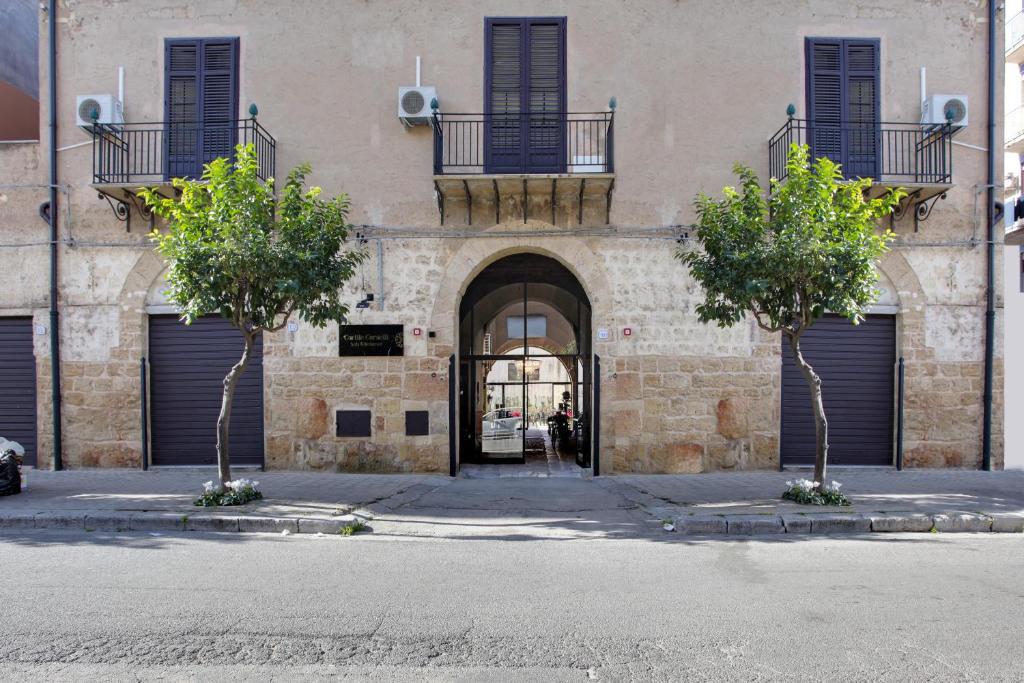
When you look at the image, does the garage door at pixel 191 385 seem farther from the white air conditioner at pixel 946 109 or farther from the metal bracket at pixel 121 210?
the white air conditioner at pixel 946 109

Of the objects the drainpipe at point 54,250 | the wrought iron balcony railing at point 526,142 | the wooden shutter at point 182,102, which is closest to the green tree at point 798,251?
the wrought iron balcony railing at point 526,142

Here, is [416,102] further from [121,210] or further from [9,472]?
[9,472]

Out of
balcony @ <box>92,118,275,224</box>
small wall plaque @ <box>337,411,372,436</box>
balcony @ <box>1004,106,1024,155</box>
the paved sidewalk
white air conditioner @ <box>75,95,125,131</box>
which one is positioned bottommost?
the paved sidewalk

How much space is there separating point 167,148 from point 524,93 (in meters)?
6.28

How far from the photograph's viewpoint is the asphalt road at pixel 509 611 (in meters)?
4.07

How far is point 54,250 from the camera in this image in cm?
1268

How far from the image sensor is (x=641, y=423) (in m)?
12.5

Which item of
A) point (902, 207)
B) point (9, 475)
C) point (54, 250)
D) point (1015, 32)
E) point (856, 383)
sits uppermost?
point (1015, 32)

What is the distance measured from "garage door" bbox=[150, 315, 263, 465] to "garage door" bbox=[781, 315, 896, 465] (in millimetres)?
9966

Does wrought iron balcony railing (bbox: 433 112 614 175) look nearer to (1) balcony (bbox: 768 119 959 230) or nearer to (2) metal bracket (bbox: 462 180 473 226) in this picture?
(2) metal bracket (bbox: 462 180 473 226)

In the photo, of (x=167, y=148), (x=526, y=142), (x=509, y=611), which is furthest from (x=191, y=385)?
(x=509, y=611)

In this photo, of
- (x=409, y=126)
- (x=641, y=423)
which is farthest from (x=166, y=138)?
(x=641, y=423)

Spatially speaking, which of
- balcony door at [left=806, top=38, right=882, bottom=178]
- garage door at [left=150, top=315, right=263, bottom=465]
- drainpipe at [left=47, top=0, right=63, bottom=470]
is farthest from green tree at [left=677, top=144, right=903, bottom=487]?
drainpipe at [left=47, top=0, right=63, bottom=470]

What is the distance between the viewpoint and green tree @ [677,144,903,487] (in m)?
8.84
